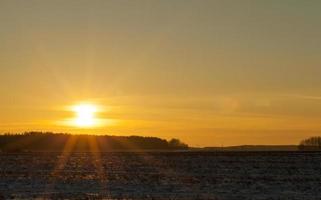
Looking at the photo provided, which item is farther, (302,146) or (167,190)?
(302,146)

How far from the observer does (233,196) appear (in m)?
33.3

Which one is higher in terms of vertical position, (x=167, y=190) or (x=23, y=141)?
(x=23, y=141)

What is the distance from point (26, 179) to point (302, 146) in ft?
376

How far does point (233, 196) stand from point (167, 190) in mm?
4723

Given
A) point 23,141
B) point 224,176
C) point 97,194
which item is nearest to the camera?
point 97,194

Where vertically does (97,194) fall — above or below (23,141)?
below

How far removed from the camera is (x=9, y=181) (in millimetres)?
44781

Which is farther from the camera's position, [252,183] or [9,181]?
[9,181]

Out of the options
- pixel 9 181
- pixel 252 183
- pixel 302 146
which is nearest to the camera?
pixel 252 183

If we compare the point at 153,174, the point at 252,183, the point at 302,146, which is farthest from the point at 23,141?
the point at 252,183

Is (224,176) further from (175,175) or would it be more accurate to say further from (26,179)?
(26,179)

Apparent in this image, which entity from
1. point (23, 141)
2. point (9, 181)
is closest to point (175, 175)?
point (9, 181)

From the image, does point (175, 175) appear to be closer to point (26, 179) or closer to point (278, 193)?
point (26, 179)

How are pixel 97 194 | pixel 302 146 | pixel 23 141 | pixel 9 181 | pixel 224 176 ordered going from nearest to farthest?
1. pixel 97 194
2. pixel 9 181
3. pixel 224 176
4. pixel 302 146
5. pixel 23 141
